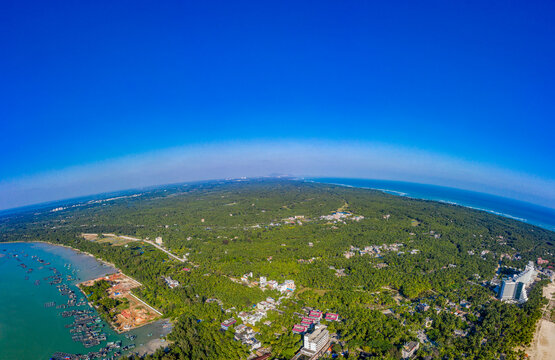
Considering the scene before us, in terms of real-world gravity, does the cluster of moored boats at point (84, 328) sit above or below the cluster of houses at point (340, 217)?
below

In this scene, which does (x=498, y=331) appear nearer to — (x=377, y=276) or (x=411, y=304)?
(x=411, y=304)

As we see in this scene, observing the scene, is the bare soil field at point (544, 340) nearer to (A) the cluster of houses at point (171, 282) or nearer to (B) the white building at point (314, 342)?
(B) the white building at point (314, 342)

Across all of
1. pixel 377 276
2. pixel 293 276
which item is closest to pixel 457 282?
pixel 377 276

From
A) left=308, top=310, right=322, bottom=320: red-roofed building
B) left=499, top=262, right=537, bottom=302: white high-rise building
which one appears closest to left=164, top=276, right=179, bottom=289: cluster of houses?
left=308, top=310, right=322, bottom=320: red-roofed building

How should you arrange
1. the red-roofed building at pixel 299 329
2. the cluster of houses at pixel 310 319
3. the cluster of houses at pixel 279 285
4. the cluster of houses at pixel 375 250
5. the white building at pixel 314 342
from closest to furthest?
the white building at pixel 314 342
the red-roofed building at pixel 299 329
the cluster of houses at pixel 310 319
the cluster of houses at pixel 279 285
the cluster of houses at pixel 375 250

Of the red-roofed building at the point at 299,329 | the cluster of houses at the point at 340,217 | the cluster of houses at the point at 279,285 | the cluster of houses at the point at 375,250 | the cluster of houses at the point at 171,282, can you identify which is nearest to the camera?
the red-roofed building at the point at 299,329

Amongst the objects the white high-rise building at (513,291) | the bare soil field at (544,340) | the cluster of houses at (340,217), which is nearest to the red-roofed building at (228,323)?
the bare soil field at (544,340)

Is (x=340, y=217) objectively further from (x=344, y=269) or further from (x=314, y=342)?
(x=314, y=342)
